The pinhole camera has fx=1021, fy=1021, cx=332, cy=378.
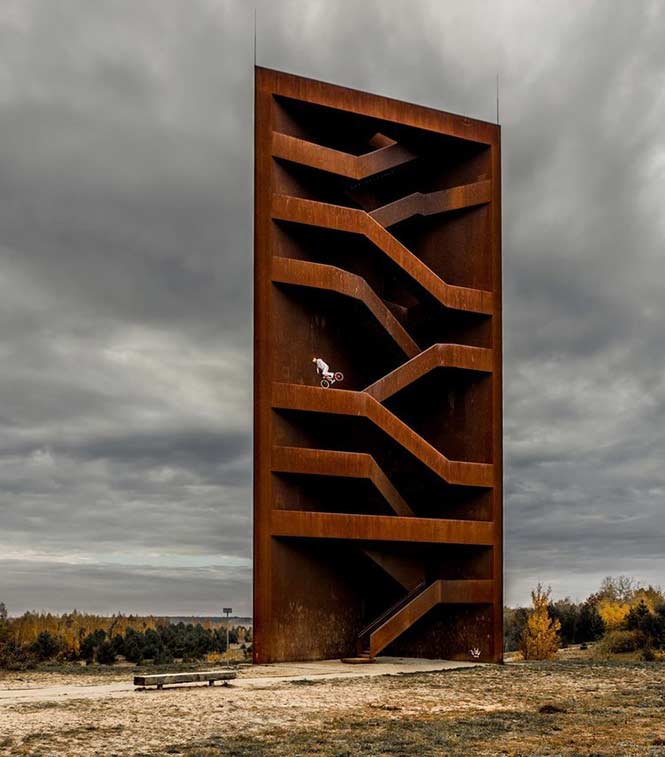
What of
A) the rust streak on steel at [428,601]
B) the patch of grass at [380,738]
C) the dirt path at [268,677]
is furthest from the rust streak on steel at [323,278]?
the patch of grass at [380,738]

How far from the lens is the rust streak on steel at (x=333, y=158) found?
2945 centimetres

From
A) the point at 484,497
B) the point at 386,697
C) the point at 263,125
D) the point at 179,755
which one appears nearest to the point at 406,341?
the point at 484,497

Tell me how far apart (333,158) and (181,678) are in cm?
1587

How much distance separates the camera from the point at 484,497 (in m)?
31.2

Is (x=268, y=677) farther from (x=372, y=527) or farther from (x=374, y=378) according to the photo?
(x=374, y=378)

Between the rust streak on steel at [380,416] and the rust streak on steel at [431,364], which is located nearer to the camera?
the rust streak on steel at [380,416]

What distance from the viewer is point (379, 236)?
3022 centimetres

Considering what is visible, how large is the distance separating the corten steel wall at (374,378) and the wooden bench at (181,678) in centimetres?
544

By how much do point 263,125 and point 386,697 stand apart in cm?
1681

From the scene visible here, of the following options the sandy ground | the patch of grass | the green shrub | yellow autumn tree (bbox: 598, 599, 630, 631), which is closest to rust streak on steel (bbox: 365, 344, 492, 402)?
the sandy ground

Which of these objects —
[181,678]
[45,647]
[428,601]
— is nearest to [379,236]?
[428,601]

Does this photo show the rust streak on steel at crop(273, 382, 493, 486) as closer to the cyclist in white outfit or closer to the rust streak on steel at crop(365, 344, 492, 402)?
the rust streak on steel at crop(365, 344, 492, 402)

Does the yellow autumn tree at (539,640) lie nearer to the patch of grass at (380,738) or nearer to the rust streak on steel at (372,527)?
the rust streak on steel at (372,527)

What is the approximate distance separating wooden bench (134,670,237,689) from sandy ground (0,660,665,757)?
25 centimetres
